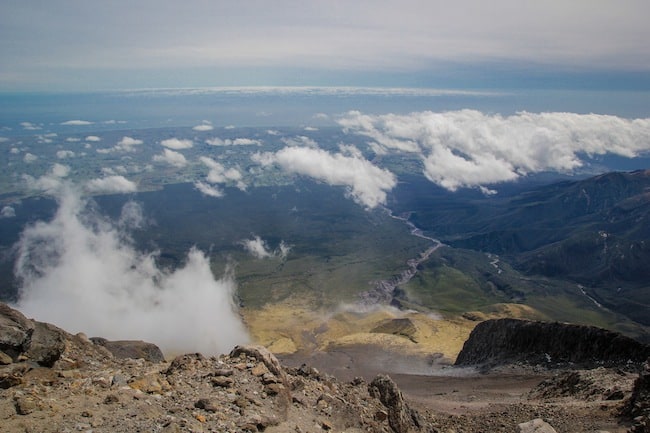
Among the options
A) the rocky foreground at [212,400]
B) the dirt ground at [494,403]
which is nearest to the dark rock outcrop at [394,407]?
the rocky foreground at [212,400]

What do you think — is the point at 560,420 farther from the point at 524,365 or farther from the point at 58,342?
the point at 524,365

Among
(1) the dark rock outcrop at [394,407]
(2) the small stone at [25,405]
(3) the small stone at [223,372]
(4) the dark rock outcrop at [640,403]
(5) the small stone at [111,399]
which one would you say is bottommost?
(1) the dark rock outcrop at [394,407]

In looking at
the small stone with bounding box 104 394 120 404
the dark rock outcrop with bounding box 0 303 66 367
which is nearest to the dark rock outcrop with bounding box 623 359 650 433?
the small stone with bounding box 104 394 120 404

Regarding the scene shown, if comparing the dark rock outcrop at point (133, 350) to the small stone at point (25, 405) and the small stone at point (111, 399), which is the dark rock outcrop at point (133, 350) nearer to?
the small stone at point (111, 399)

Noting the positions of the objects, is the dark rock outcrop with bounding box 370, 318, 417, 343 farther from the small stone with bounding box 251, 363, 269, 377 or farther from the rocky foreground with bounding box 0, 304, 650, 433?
the small stone with bounding box 251, 363, 269, 377

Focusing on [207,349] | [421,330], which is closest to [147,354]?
[421,330]
